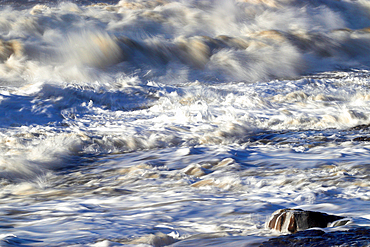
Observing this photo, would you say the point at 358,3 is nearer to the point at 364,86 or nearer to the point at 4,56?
the point at 364,86

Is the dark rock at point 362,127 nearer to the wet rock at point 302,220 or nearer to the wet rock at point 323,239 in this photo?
the wet rock at point 302,220

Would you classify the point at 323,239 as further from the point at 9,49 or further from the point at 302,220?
the point at 9,49

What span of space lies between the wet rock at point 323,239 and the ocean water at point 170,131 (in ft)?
0.48

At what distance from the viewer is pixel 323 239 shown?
54.7 inches

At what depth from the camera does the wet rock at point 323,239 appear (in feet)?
4.45

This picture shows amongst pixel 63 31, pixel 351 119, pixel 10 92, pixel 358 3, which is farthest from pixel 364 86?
pixel 358 3

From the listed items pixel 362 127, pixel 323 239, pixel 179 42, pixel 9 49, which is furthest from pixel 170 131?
pixel 179 42

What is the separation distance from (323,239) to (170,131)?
2787mm

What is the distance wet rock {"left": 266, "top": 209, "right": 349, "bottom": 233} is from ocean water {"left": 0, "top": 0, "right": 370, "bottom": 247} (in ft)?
0.24

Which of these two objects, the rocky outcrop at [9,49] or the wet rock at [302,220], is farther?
the rocky outcrop at [9,49]

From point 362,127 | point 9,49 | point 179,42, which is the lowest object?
point 362,127

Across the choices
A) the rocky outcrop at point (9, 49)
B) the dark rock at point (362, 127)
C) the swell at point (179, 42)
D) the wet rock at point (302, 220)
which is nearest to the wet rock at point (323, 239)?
the wet rock at point (302, 220)

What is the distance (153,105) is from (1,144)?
89.0 inches

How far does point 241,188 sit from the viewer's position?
98.2 inches
